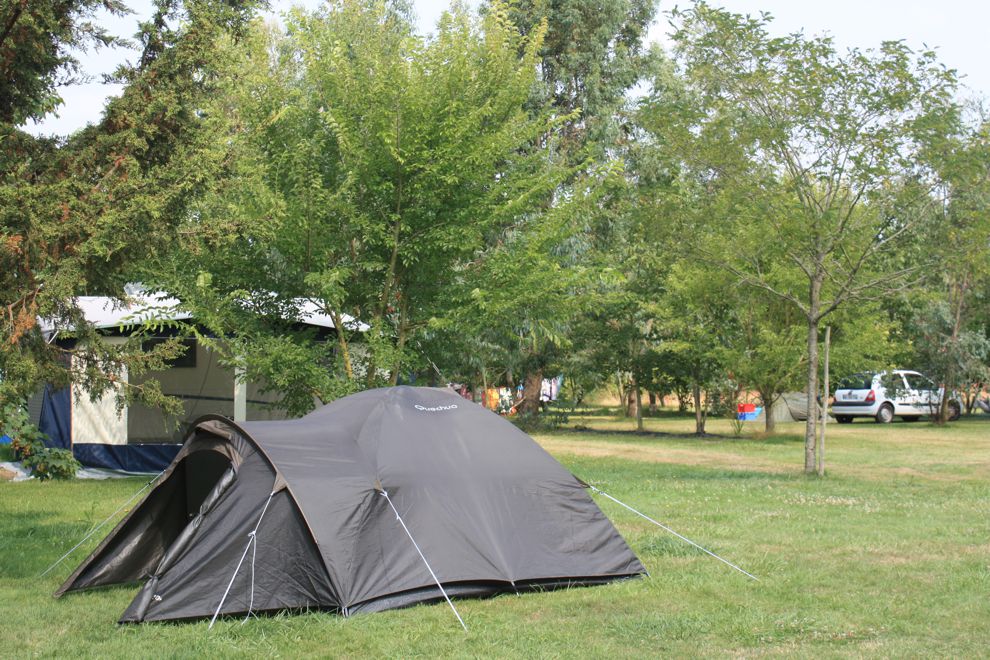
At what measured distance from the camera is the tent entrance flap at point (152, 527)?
6738 millimetres

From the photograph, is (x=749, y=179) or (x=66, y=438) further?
(x=66, y=438)

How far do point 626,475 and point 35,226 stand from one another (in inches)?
370

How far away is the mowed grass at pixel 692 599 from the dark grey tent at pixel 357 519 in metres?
0.17

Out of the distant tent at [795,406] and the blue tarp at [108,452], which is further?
the distant tent at [795,406]

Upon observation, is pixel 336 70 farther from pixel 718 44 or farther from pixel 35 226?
pixel 35 226

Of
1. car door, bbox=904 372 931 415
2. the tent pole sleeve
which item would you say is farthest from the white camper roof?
car door, bbox=904 372 931 415

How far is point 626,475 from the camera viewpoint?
14.1 metres

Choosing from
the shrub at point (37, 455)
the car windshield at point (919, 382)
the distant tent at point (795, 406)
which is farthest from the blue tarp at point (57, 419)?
the car windshield at point (919, 382)

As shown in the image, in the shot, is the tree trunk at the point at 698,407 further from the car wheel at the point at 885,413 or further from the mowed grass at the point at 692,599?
the mowed grass at the point at 692,599

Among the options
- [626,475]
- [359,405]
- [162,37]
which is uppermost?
[162,37]

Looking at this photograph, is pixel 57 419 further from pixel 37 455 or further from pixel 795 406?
pixel 795 406

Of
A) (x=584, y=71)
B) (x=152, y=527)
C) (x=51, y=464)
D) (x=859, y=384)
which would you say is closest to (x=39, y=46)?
(x=152, y=527)

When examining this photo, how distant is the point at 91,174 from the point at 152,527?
2.57 m

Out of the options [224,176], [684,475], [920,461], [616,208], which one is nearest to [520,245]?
[684,475]
